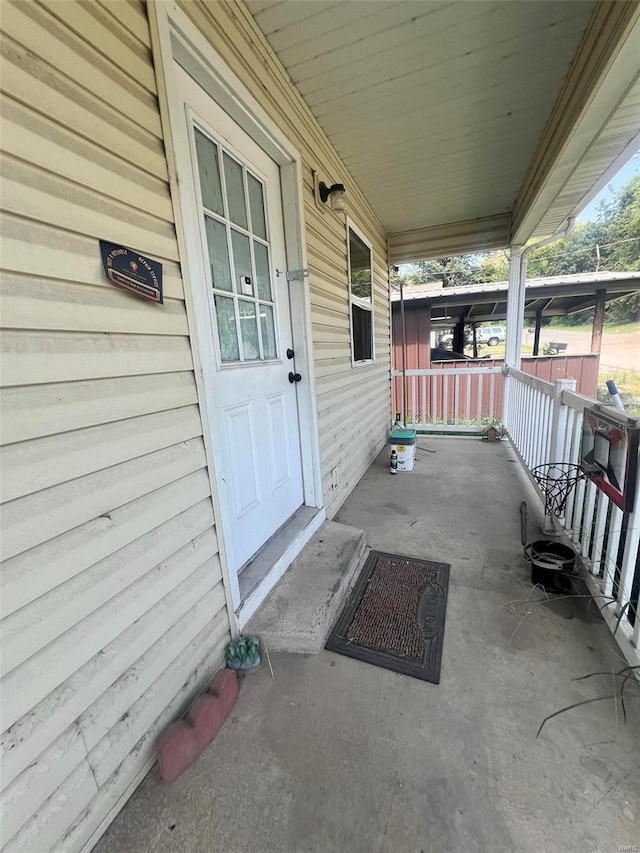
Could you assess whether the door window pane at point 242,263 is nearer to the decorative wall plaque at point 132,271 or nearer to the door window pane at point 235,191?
the door window pane at point 235,191

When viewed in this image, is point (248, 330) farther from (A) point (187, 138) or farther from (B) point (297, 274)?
(A) point (187, 138)

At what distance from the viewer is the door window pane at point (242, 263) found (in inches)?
67.3

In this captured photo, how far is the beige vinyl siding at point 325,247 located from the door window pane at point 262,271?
0.40 metres

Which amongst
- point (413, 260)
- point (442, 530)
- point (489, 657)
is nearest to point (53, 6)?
point (489, 657)

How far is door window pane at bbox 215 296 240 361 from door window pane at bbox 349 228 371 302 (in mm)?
1917

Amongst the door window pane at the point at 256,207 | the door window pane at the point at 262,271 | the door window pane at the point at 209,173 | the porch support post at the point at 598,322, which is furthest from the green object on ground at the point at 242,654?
the porch support post at the point at 598,322

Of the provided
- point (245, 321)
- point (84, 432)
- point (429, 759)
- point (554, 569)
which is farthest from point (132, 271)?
point (554, 569)

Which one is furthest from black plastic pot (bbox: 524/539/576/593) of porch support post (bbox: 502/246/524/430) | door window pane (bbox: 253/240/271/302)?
porch support post (bbox: 502/246/524/430)

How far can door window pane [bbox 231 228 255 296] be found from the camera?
1.71 meters

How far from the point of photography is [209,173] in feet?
5.06

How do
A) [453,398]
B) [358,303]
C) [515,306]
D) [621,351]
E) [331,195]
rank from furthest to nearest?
[621,351] < [453,398] < [515,306] < [358,303] < [331,195]

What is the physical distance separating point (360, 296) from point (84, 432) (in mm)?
3247

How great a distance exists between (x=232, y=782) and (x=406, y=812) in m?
0.52

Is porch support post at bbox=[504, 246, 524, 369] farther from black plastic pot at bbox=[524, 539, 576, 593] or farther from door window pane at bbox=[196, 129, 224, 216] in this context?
door window pane at bbox=[196, 129, 224, 216]
